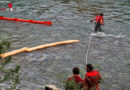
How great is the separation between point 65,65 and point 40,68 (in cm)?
136

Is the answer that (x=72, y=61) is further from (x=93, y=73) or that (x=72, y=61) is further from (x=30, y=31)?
(x=30, y=31)

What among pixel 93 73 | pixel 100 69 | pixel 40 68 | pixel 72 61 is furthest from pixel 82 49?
pixel 93 73

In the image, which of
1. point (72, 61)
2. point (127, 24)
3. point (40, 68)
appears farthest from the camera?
point (127, 24)

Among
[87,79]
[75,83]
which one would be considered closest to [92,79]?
[87,79]

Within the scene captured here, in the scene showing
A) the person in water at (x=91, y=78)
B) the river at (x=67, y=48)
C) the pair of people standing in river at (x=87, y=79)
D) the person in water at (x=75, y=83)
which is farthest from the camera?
the river at (x=67, y=48)

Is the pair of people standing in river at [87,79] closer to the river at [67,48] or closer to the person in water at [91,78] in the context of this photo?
the person in water at [91,78]

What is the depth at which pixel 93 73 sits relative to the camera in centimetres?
586

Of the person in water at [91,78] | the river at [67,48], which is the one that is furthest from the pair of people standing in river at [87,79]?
the river at [67,48]

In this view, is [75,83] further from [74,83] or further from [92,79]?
[92,79]

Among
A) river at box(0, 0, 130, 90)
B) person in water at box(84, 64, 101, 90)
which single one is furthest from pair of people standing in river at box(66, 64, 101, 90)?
river at box(0, 0, 130, 90)

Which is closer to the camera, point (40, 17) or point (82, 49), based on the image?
point (82, 49)

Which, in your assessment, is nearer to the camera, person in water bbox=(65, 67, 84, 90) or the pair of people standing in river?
person in water bbox=(65, 67, 84, 90)

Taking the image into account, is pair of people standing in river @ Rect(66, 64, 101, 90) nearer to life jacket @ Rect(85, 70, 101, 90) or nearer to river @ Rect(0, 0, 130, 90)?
life jacket @ Rect(85, 70, 101, 90)

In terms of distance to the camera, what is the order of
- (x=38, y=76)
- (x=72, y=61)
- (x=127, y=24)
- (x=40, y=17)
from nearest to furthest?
1. (x=38, y=76)
2. (x=72, y=61)
3. (x=127, y=24)
4. (x=40, y=17)
